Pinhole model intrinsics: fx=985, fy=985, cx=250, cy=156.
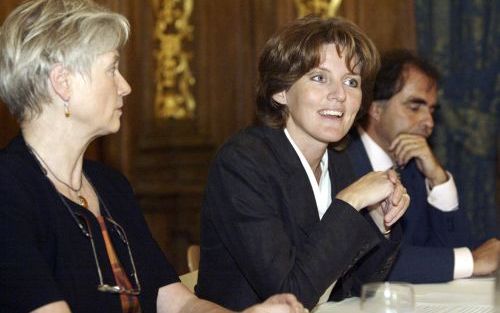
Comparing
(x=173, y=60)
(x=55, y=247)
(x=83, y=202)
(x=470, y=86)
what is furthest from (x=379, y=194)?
(x=173, y=60)

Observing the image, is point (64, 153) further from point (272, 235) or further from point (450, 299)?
point (450, 299)

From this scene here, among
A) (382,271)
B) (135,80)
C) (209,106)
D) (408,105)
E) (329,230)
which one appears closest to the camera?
(329,230)

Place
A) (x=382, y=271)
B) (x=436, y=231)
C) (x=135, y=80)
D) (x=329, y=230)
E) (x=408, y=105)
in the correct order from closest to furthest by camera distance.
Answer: (x=329, y=230)
(x=382, y=271)
(x=436, y=231)
(x=408, y=105)
(x=135, y=80)

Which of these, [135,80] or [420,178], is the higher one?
[135,80]

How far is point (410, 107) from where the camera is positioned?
4230 millimetres

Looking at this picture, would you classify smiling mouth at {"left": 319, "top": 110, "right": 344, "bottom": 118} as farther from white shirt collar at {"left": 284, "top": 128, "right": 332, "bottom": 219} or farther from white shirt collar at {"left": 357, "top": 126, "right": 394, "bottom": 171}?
white shirt collar at {"left": 357, "top": 126, "right": 394, "bottom": 171}

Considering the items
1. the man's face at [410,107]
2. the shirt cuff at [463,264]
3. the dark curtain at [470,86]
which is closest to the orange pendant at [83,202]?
the shirt cuff at [463,264]

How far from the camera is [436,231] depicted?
382 centimetres

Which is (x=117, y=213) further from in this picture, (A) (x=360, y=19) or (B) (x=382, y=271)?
(A) (x=360, y=19)

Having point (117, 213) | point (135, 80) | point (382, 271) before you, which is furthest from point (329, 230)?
point (135, 80)

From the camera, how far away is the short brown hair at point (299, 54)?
2922mm

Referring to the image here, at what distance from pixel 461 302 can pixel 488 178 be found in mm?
2480

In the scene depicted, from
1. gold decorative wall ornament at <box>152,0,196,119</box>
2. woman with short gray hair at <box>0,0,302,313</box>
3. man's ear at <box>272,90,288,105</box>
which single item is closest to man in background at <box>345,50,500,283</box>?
man's ear at <box>272,90,288,105</box>

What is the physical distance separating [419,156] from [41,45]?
204cm
